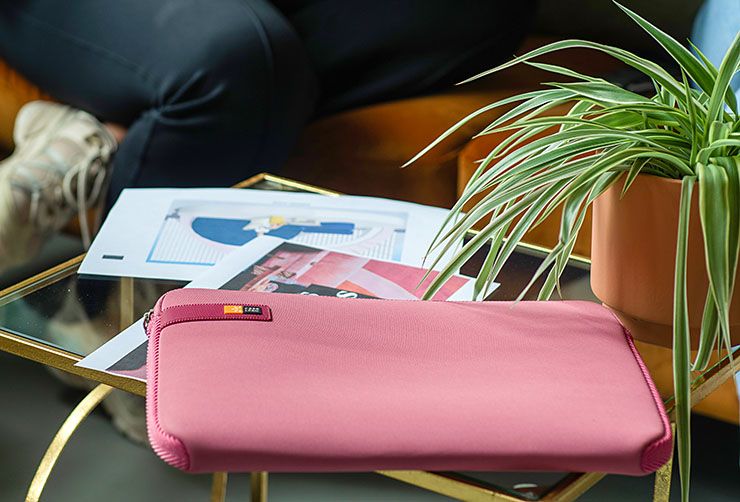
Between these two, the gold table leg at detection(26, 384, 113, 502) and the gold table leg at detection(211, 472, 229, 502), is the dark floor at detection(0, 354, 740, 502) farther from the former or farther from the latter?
the gold table leg at detection(26, 384, 113, 502)

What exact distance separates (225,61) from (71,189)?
9.7 inches

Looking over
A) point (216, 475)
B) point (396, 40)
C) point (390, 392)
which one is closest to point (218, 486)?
point (216, 475)

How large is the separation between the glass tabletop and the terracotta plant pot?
0.16ft

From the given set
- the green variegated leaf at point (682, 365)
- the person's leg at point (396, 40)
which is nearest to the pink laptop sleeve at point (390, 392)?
the green variegated leaf at point (682, 365)

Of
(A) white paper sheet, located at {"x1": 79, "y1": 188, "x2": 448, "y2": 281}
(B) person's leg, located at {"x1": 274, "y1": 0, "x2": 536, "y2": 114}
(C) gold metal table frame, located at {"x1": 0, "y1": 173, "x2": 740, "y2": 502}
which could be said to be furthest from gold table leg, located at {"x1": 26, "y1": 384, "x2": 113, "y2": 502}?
(B) person's leg, located at {"x1": 274, "y1": 0, "x2": 536, "y2": 114}

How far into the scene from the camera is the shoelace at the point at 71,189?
1.16 metres

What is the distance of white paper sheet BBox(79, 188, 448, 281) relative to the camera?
801mm

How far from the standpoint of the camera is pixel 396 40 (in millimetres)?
1327

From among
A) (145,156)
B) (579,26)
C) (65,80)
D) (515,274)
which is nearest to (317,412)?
(515,274)

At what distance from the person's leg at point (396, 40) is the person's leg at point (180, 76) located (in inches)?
3.4

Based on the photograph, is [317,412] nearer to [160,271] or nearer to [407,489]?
[160,271]

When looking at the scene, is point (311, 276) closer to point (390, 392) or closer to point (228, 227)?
point (228, 227)

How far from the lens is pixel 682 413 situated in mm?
508

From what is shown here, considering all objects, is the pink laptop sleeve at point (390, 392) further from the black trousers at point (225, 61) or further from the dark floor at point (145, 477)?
the black trousers at point (225, 61)
